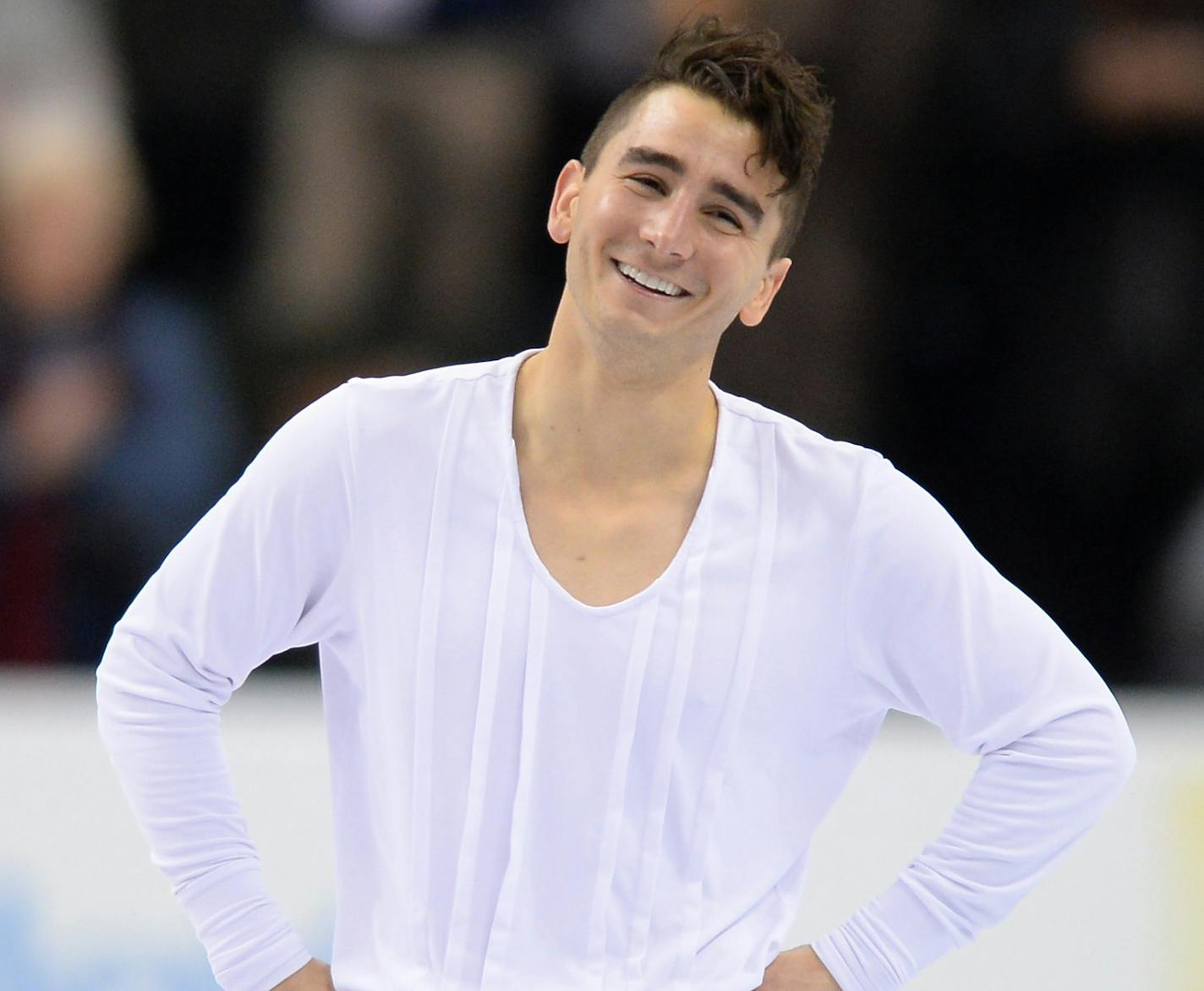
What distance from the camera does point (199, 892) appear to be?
8.22 ft

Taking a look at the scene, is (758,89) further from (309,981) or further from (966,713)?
(309,981)

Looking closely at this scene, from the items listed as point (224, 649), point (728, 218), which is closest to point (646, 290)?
point (728, 218)

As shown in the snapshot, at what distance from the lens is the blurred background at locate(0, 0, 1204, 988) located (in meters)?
4.85

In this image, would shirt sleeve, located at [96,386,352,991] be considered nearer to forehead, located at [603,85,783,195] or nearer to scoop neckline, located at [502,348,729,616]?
scoop neckline, located at [502,348,729,616]

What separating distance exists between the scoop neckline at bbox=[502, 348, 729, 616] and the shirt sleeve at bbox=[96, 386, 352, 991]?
0.21 meters

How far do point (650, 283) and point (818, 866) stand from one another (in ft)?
5.87

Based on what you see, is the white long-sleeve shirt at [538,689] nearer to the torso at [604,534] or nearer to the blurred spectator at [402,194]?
the torso at [604,534]

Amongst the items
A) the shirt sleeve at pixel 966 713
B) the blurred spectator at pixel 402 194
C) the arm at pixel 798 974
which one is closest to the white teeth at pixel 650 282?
the shirt sleeve at pixel 966 713

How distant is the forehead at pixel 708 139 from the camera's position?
7.80ft

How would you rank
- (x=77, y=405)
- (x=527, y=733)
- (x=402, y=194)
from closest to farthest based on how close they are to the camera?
1. (x=527, y=733)
2. (x=77, y=405)
3. (x=402, y=194)

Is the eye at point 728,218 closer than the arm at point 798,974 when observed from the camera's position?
Yes

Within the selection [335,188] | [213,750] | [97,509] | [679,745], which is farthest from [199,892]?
[335,188]

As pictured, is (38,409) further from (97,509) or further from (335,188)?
(335,188)

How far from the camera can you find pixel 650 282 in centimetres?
236
